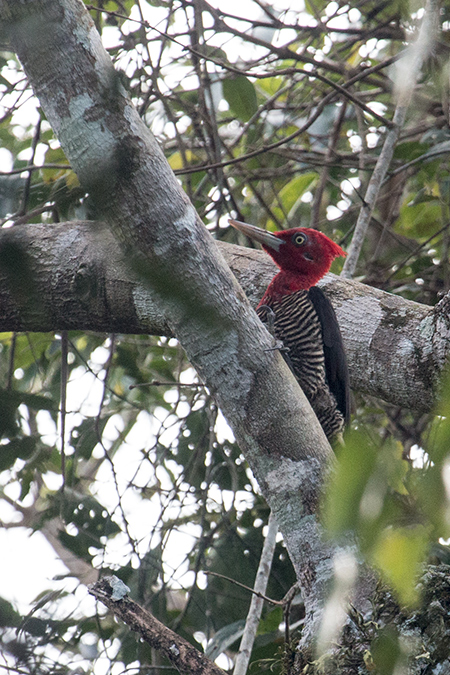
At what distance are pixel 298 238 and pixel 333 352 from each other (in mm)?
746

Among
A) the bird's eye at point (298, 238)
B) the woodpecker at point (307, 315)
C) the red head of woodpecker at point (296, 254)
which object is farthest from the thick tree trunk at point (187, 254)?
the bird's eye at point (298, 238)

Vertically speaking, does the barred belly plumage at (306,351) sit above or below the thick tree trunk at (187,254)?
above

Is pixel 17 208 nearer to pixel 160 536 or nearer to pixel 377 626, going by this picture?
pixel 160 536

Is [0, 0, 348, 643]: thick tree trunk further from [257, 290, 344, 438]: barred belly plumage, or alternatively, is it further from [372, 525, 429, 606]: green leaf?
[257, 290, 344, 438]: barred belly plumage

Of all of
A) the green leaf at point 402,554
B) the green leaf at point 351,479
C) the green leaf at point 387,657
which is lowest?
the green leaf at point 387,657

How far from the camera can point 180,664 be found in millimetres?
1561

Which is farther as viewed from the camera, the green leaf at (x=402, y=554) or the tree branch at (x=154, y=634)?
the tree branch at (x=154, y=634)

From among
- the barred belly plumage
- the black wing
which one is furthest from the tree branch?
the barred belly plumage

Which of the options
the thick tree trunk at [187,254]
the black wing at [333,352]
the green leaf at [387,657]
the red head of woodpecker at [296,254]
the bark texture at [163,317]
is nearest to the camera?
the green leaf at [387,657]

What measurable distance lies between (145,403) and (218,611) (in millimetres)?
1135

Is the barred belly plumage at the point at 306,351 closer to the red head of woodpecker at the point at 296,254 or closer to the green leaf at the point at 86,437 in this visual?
the red head of woodpecker at the point at 296,254

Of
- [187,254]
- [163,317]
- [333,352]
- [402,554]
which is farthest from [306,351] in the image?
[402,554]

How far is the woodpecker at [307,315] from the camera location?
278 centimetres

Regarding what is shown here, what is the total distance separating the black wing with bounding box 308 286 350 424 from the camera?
2523 millimetres
